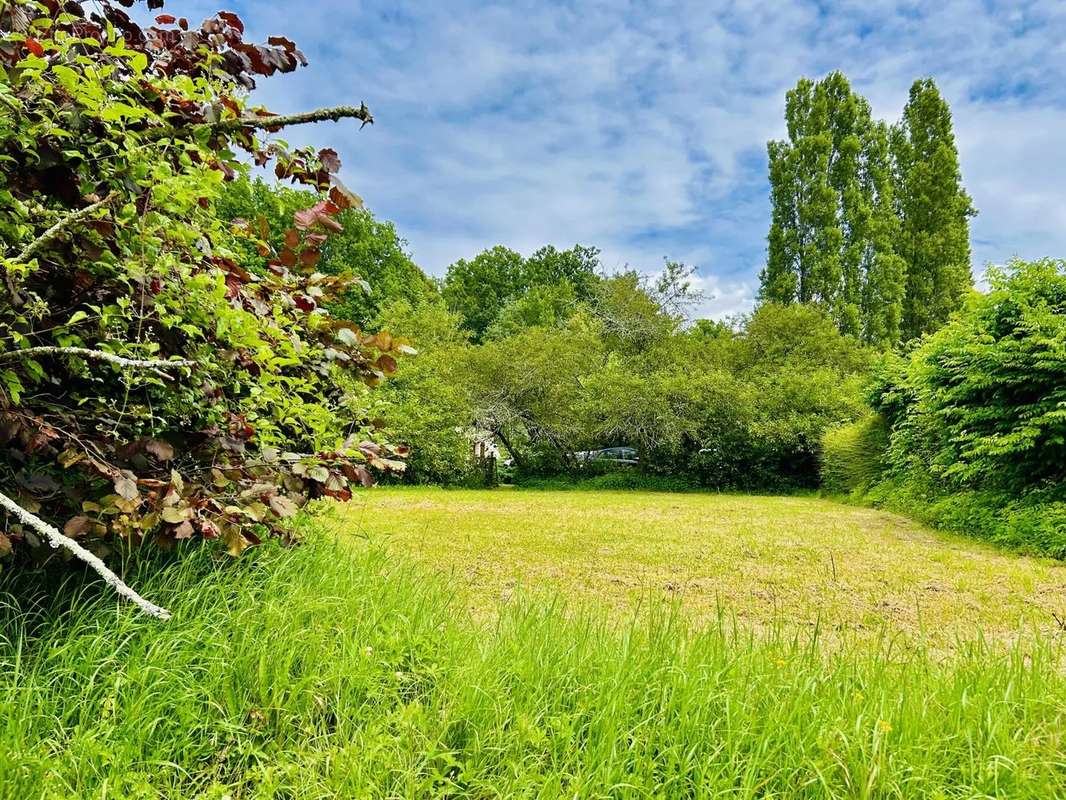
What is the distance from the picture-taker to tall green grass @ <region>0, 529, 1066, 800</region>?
4.69 feet

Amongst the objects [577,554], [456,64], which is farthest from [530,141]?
[577,554]

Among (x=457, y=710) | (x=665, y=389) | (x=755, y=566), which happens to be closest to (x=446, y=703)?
(x=457, y=710)

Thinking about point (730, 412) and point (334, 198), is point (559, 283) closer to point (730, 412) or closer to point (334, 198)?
point (730, 412)

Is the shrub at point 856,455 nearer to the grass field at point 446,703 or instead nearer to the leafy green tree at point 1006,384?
the leafy green tree at point 1006,384

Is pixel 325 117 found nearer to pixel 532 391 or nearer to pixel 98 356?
pixel 98 356

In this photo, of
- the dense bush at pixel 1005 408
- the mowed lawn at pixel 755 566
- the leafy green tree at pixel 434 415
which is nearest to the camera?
the mowed lawn at pixel 755 566

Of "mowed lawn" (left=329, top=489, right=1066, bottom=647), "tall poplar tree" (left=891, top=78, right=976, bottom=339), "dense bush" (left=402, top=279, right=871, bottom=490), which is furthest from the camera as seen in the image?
"tall poplar tree" (left=891, top=78, right=976, bottom=339)

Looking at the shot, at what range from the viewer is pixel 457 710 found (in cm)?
168

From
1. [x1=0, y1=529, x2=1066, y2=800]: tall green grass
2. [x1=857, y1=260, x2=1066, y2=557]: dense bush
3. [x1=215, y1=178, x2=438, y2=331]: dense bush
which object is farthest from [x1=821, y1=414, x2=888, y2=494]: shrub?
[x1=215, y1=178, x2=438, y2=331]: dense bush

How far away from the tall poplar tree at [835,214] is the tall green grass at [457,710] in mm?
20322

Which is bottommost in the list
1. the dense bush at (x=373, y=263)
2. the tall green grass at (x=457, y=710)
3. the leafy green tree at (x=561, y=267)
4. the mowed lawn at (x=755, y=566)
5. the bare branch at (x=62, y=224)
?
the mowed lawn at (x=755, y=566)

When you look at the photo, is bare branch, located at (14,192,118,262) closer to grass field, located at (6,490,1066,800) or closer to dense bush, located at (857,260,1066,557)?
grass field, located at (6,490,1066,800)

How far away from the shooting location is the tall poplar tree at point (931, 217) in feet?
64.8

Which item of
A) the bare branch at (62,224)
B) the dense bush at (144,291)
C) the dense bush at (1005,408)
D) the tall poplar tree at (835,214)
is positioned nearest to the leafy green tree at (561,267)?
the tall poplar tree at (835,214)
